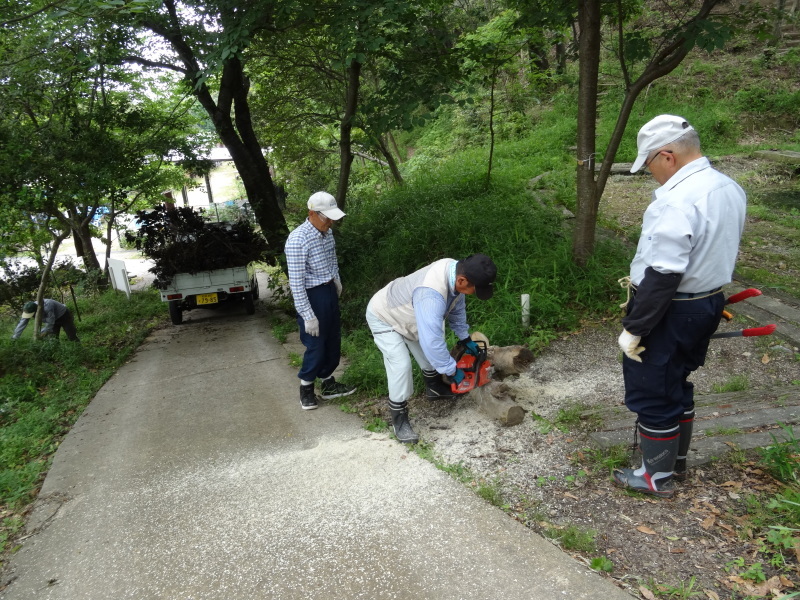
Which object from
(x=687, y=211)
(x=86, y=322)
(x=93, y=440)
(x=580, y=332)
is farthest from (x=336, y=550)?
(x=86, y=322)

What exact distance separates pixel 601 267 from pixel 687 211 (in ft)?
12.0

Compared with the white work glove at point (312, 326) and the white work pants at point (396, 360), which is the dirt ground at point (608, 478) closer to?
the white work pants at point (396, 360)

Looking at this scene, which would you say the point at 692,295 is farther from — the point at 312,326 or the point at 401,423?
the point at 312,326

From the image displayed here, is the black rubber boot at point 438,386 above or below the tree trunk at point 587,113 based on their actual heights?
below

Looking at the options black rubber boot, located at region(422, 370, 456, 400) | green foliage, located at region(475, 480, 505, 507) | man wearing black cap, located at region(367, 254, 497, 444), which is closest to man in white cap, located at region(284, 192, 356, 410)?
man wearing black cap, located at region(367, 254, 497, 444)

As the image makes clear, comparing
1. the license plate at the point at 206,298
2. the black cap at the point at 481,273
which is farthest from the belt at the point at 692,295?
the license plate at the point at 206,298

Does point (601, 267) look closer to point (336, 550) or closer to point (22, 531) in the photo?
point (336, 550)

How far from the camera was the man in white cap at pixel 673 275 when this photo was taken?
8.36ft

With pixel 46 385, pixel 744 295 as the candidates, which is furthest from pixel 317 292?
pixel 46 385

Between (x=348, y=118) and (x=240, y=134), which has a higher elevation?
(x=240, y=134)

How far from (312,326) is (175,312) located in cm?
613

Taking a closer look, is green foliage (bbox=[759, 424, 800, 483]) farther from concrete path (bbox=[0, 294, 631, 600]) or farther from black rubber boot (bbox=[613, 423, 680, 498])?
concrete path (bbox=[0, 294, 631, 600])

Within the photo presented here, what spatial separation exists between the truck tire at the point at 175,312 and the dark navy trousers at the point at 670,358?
27.8 feet

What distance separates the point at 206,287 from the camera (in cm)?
923
